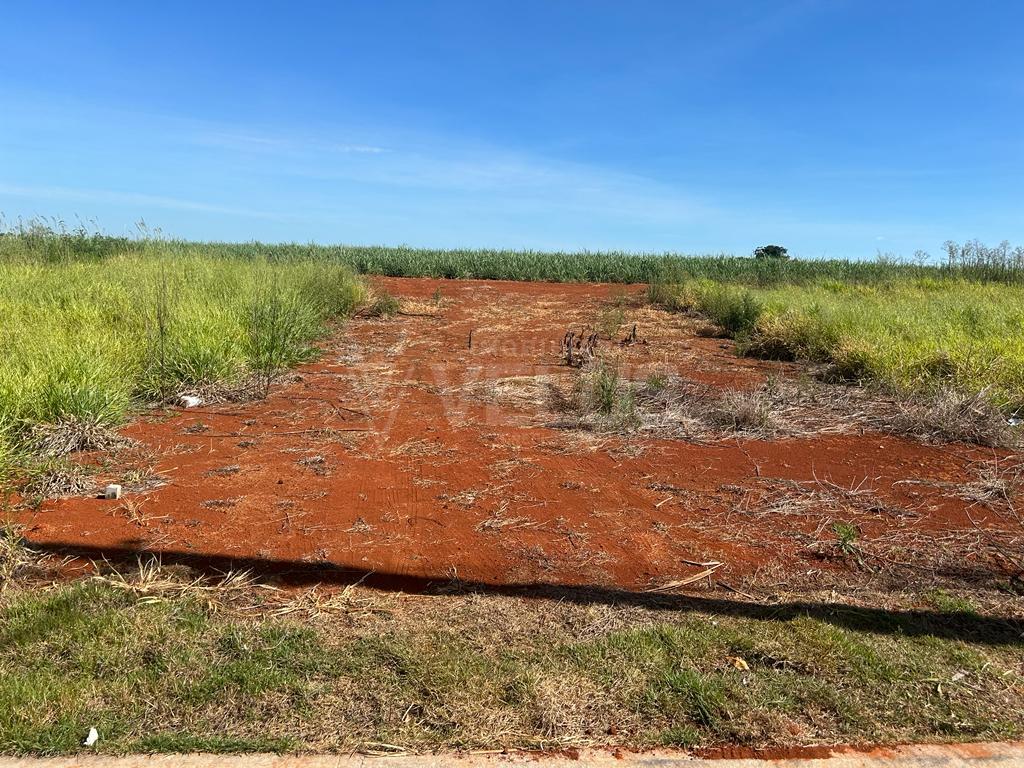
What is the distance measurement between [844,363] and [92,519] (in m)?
7.20

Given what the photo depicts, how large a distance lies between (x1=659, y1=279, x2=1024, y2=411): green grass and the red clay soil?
50.4 inches

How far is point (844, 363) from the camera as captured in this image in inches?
289

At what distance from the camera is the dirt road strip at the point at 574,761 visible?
1.86 m

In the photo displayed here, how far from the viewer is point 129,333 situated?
261 inches

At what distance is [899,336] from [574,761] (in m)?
7.44

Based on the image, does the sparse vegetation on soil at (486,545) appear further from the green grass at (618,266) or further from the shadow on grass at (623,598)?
the green grass at (618,266)

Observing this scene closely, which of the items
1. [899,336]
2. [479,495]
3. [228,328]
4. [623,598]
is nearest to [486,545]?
[479,495]

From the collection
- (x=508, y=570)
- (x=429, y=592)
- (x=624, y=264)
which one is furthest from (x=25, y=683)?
(x=624, y=264)

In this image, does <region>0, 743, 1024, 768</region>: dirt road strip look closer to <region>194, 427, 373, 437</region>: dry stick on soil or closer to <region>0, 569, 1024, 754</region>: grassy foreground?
<region>0, 569, 1024, 754</region>: grassy foreground

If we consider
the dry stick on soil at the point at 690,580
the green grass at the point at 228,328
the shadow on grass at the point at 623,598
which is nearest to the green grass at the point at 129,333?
the green grass at the point at 228,328

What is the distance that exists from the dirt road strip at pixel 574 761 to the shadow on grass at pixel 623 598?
694 mm

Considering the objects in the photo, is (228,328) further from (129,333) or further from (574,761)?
(574,761)

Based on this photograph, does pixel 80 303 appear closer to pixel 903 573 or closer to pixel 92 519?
pixel 92 519

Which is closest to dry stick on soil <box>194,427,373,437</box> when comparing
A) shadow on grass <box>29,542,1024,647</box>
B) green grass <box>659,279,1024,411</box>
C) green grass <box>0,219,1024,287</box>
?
shadow on grass <box>29,542,1024,647</box>
